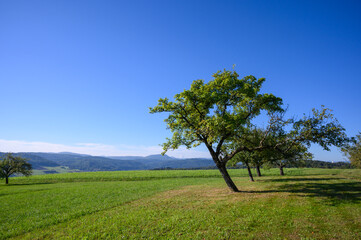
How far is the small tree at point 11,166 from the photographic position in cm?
6334

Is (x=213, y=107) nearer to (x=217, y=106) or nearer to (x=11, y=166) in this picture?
(x=217, y=106)

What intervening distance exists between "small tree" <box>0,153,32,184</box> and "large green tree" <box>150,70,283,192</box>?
7396 centimetres

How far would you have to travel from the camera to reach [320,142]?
67.6ft

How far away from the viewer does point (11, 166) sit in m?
65.0

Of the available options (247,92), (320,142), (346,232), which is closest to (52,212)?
(346,232)

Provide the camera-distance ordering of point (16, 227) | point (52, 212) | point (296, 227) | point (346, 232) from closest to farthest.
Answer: point (346, 232)
point (296, 227)
point (16, 227)
point (52, 212)

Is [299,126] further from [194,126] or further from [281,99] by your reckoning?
[194,126]

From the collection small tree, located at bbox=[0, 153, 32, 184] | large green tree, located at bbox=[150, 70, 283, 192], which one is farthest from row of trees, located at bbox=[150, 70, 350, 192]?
small tree, located at bbox=[0, 153, 32, 184]

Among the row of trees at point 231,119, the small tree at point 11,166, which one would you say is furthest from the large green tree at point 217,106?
the small tree at point 11,166

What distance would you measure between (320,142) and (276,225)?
48.2 ft

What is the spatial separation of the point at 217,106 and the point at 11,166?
83035mm

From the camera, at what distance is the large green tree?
2241 cm

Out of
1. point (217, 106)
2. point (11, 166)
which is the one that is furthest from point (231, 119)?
point (11, 166)

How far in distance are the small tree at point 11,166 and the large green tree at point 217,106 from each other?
74.0 metres
